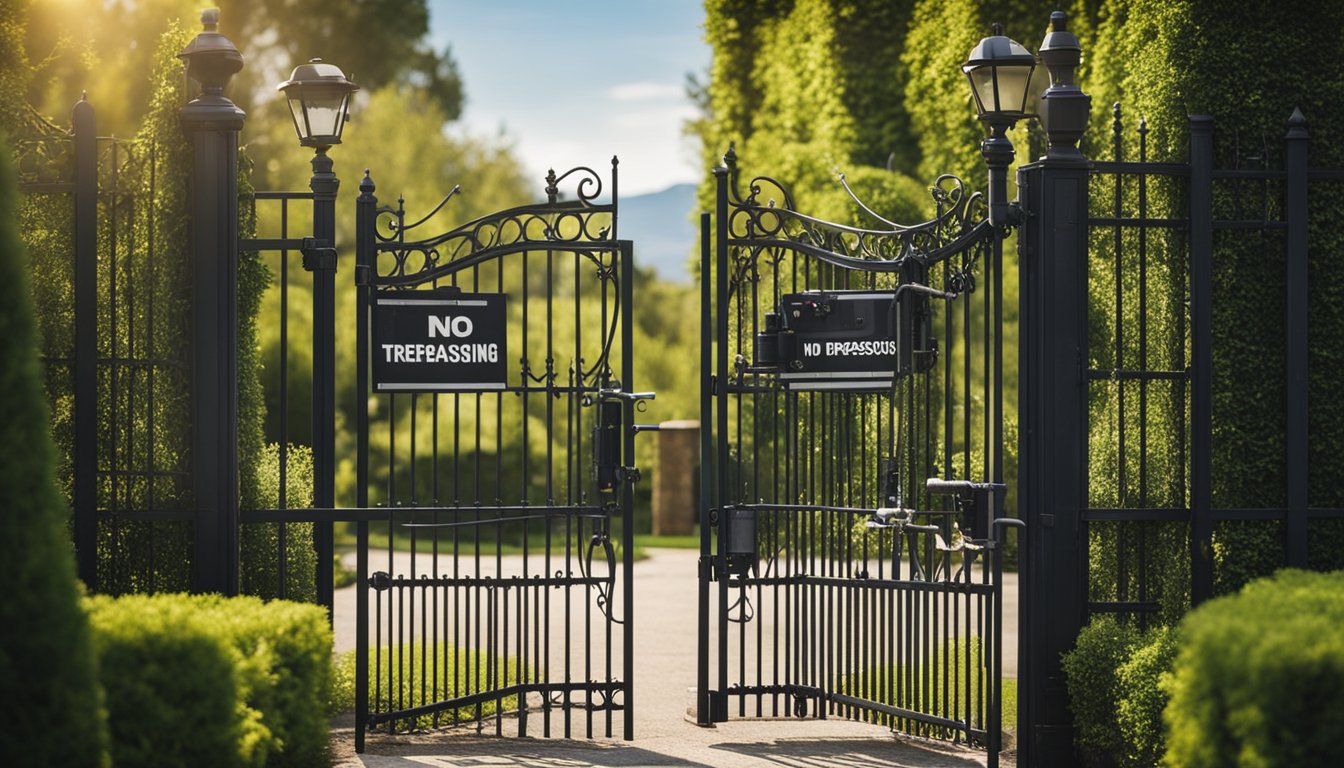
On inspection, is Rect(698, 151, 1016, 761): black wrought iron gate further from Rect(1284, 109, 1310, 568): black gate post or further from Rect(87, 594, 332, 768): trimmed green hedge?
Rect(87, 594, 332, 768): trimmed green hedge

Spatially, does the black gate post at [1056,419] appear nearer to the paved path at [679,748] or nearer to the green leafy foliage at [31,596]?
the paved path at [679,748]

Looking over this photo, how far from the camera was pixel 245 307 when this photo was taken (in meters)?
9.17

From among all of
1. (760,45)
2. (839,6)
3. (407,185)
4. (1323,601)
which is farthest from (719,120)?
(1323,601)

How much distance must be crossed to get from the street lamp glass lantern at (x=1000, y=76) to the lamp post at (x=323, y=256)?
306cm

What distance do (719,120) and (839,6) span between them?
361 cm

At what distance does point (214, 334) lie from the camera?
769 centimetres

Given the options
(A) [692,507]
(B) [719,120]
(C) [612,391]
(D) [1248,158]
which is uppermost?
(B) [719,120]

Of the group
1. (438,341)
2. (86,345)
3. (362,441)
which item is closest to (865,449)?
(438,341)

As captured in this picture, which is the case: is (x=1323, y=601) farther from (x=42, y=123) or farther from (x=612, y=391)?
(x=42, y=123)

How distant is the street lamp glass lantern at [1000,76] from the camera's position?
25.1 feet

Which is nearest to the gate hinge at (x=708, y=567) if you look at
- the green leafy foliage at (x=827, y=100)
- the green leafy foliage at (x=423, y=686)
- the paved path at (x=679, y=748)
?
the paved path at (x=679, y=748)

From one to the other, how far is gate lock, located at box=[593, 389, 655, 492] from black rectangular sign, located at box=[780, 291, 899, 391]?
2.67ft

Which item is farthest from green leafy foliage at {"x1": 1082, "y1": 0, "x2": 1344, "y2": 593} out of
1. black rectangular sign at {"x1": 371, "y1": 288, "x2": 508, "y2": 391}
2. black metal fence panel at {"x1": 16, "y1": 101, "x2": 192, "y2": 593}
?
black metal fence panel at {"x1": 16, "y1": 101, "x2": 192, "y2": 593}

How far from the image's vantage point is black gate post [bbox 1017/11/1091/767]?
7.62m
